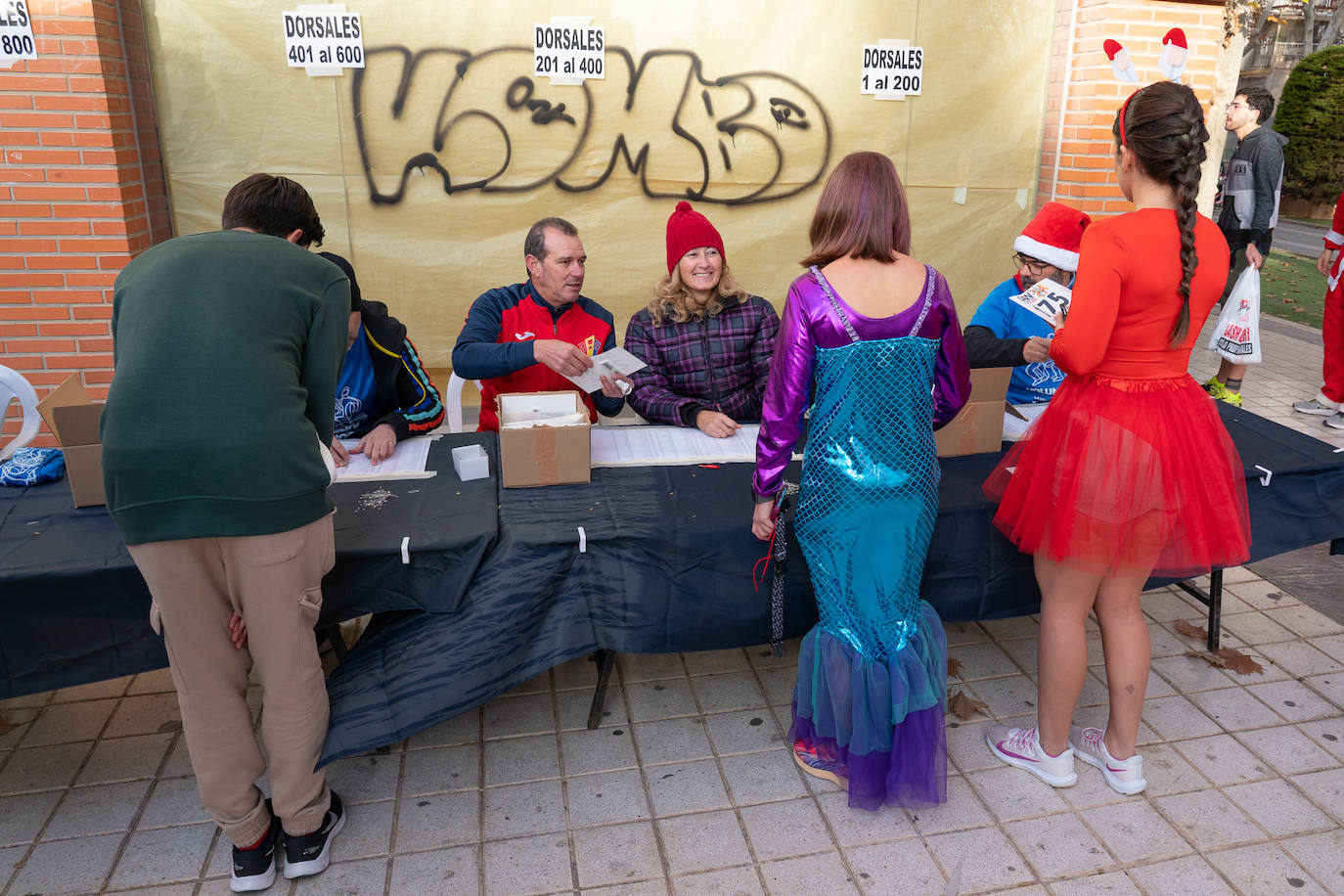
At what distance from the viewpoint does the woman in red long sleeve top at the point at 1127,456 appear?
→ 2.07m

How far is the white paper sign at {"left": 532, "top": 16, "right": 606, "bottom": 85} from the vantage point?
479 centimetres

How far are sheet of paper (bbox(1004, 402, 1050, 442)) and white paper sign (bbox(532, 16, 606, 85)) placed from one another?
3.05 metres

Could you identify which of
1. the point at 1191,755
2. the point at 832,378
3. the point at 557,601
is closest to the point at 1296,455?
the point at 1191,755

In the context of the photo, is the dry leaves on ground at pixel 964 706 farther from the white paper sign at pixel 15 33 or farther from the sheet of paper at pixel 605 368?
the white paper sign at pixel 15 33

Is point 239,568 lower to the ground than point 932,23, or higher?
lower

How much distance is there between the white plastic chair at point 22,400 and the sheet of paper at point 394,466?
96 centimetres

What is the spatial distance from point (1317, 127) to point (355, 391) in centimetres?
2497

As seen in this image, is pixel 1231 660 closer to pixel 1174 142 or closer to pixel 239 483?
pixel 1174 142

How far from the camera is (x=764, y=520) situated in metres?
2.28

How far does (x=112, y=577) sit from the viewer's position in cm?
212

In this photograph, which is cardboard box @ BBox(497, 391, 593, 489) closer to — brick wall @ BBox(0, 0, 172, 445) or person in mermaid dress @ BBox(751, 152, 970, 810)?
person in mermaid dress @ BBox(751, 152, 970, 810)

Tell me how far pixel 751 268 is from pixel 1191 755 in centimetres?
367

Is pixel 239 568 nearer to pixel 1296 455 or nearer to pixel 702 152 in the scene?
pixel 1296 455

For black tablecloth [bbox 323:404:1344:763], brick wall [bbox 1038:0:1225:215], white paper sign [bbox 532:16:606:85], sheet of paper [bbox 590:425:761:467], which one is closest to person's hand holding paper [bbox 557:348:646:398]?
sheet of paper [bbox 590:425:761:467]
